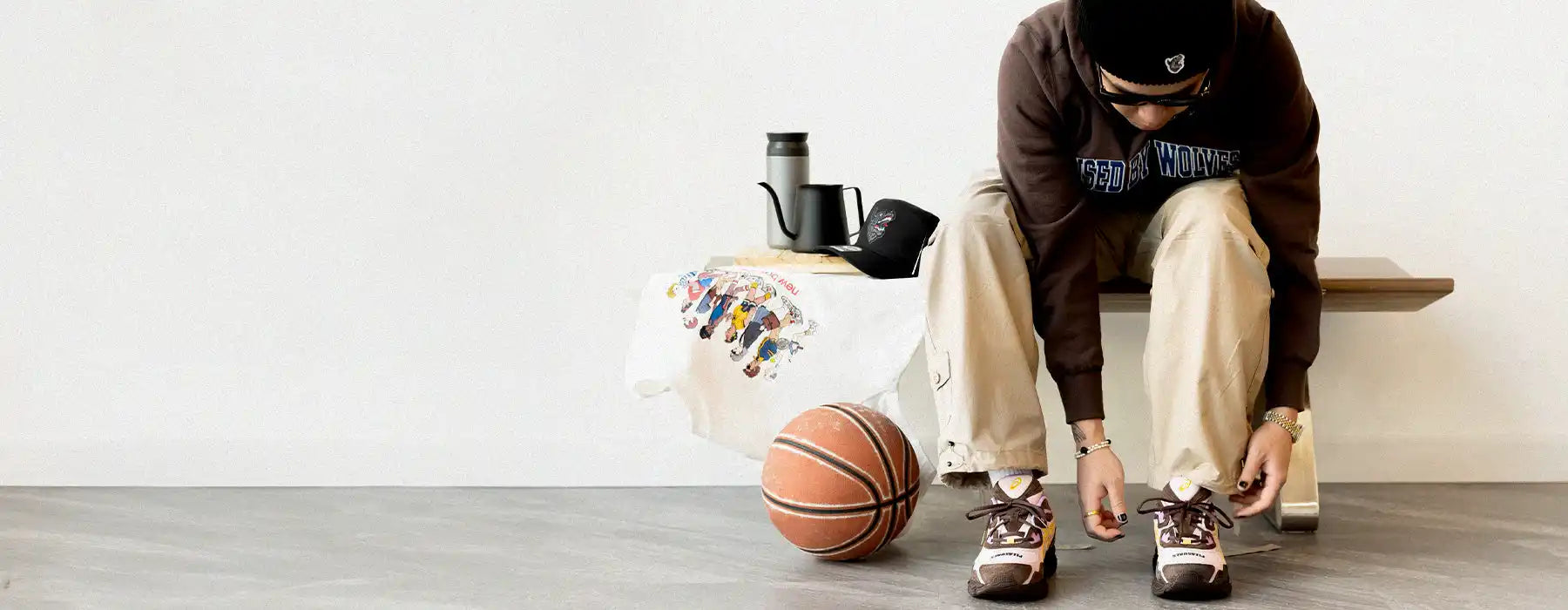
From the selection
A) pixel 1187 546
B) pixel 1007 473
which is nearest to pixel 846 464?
pixel 1007 473

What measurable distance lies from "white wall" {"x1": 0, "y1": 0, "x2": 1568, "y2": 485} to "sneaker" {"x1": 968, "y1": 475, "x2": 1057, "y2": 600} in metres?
0.65

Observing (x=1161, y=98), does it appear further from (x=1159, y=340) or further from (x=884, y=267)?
(x=884, y=267)

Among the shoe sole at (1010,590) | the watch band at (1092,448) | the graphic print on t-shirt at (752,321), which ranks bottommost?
the shoe sole at (1010,590)

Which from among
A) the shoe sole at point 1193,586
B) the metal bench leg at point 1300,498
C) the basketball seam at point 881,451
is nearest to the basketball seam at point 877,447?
the basketball seam at point 881,451

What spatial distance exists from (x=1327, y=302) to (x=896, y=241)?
603 mm

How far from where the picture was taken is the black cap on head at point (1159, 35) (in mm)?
1366

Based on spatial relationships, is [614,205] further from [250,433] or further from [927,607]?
[927,607]

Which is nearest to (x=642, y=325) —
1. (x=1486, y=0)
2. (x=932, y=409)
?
(x=932, y=409)

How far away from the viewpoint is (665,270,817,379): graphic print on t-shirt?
6.28ft

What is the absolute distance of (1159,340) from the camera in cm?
162

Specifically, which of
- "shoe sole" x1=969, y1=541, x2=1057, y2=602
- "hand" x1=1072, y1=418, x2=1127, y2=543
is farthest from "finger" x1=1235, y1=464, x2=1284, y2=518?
"shoe sole" x1=969, y1=541, x2=1057, y2=602

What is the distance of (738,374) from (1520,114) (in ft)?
4.39

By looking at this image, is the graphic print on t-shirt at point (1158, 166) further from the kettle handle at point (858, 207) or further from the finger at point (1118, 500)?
the kettle handle at point (858, 207)

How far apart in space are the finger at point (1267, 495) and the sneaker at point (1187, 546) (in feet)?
0.11
